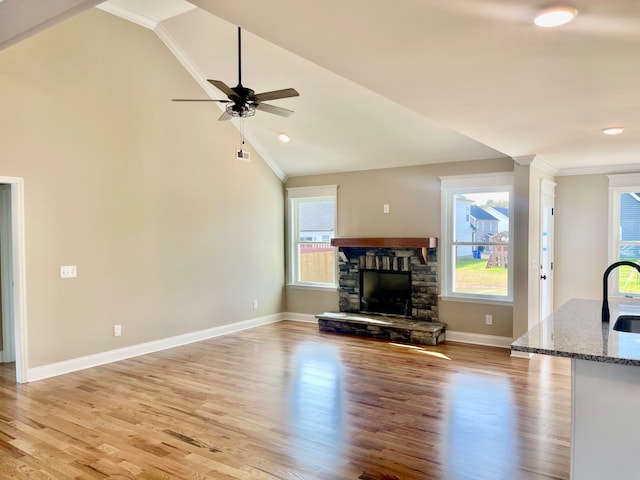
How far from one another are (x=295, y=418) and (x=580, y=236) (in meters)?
4.74

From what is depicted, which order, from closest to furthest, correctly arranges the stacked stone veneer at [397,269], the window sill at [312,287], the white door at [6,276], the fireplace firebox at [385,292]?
the white door at [6,276]
the stacked stone veneer at [397,269]
the fireplace firebox at [385,292]
the window sill at [312,287]

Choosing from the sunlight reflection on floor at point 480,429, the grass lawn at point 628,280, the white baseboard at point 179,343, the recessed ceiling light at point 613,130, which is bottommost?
the sunlight reflection on floor at point 480,429

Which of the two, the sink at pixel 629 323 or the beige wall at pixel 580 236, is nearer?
the sink at pixel 629 323

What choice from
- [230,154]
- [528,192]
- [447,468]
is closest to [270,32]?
[447,468]

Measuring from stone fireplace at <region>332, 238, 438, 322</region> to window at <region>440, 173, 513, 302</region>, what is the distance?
24 centimetres

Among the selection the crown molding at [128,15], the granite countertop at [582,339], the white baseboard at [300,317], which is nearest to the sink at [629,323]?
the granite countertop at [582,339]

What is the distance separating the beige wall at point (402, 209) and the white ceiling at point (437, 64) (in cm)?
51

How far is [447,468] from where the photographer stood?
2.71m

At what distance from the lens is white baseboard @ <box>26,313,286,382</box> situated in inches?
177

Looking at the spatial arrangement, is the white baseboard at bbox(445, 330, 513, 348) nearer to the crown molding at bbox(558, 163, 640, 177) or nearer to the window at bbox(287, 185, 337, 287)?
the window at bbox(287, 185, 337, 287)

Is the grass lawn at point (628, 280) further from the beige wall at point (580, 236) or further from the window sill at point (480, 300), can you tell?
the window sill at point (480, 300)

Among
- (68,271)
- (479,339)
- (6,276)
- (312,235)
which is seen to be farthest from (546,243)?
(6,276)

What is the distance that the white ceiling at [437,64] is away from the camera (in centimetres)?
175

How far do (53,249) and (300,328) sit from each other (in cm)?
358
